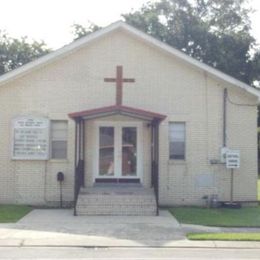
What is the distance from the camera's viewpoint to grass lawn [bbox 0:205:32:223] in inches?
645

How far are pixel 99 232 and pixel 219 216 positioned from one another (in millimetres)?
5176

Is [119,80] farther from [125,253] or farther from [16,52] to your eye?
[16,52]

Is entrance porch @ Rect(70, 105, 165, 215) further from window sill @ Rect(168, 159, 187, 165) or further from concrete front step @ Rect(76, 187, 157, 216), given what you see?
concrete front step @ Rect(76, 187, 157, 216)

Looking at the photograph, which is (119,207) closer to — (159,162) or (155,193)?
(155,193)

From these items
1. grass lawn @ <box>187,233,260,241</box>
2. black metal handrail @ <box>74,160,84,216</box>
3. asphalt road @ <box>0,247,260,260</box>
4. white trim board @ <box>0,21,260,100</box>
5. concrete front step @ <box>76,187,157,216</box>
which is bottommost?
asphalt road @ <box>0,247,260,260</box>

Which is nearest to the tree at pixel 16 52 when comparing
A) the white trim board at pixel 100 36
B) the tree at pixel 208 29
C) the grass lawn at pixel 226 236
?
the tree at pixel 208 29

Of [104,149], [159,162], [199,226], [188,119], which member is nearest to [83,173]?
[104,149]

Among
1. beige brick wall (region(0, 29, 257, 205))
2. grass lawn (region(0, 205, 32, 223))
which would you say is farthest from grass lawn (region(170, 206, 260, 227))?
grass lawn (region(0, 205, 32, 223))

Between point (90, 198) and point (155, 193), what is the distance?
2.09 meters

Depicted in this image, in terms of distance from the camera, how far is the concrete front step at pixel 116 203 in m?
17.7

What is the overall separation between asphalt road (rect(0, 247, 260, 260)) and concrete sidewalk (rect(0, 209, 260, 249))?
0.39m

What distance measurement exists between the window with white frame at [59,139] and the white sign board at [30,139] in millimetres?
311

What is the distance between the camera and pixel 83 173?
2042 centimetres

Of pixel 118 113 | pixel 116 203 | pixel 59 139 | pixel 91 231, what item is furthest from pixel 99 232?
pixel 59 139
